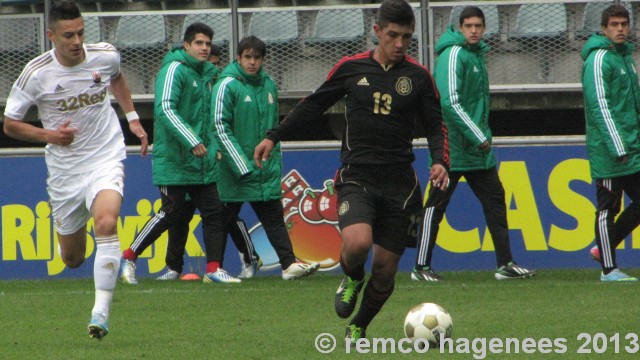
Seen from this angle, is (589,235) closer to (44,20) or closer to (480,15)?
Result: (480,15)

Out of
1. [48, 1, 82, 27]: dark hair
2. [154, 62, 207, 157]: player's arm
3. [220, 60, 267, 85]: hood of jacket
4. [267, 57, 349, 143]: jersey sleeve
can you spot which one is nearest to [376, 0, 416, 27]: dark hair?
[267, 57, 349, 143]: jersey sleeve

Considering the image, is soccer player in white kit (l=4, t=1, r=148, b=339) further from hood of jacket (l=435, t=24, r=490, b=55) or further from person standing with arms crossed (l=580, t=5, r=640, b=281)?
person standing with arms crossed (l=580, t=5, r=640, b=281)

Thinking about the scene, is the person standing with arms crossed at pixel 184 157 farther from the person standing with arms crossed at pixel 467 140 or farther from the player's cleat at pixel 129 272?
the person standing with arms crossed at pixel 467 140

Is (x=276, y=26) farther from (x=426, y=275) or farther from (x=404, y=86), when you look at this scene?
(x=404, y=86)

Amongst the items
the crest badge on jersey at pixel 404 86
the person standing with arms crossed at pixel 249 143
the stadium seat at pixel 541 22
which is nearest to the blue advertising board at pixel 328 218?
the person standing with arms crossed at pixel 249 143

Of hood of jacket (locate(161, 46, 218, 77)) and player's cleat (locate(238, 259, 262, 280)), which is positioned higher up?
hood of jacket (locate(161, 46, 218, 77))

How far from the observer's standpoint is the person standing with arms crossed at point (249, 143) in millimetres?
11781

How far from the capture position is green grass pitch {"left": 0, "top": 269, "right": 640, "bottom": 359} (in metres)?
7.17

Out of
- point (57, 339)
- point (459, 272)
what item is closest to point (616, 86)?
point (459, 272)

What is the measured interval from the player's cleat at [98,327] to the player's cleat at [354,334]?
139cm

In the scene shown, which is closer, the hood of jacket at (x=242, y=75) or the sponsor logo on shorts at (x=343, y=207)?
the sponsor logo on shorts at (x=343, y=207)

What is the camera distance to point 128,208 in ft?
42.0

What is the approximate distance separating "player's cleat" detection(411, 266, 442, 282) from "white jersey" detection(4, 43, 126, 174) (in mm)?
3890

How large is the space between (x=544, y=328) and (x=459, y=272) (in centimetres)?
449
